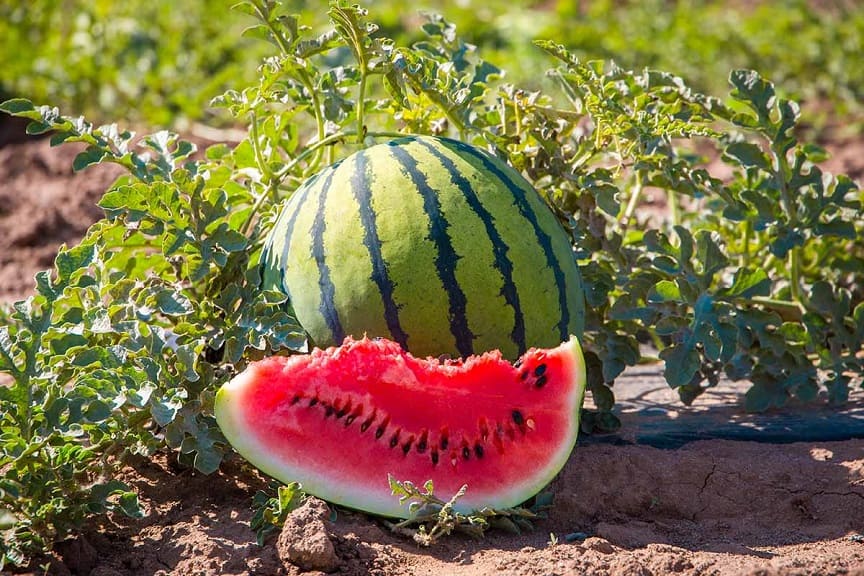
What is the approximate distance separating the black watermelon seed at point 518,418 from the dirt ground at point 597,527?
21cm

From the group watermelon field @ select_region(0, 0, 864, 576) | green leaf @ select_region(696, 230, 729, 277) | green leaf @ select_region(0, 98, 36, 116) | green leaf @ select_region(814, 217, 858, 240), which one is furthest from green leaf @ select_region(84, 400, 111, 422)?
green leaf @ select_region(814, 217, 858, 240)

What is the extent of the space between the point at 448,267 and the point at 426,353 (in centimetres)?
23

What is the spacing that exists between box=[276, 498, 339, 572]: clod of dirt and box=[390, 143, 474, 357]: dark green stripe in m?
0.57

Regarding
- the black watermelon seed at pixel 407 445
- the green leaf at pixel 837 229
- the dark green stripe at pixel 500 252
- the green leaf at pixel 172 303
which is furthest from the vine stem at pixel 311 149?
the green leaf at pixel 837 229

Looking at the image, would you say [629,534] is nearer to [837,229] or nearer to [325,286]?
[325,286]

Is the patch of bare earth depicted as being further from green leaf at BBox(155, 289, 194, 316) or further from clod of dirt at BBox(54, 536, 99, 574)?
green leaf at BBox(155, 289, 194, 316)

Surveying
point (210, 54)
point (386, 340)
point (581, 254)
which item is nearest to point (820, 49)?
point (210, 54)

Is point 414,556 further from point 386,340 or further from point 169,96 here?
point 169,96

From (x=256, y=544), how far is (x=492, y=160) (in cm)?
118

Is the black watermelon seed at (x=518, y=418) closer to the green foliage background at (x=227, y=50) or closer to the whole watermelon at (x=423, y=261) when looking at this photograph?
the whole watermelon at (x=423, y=261)

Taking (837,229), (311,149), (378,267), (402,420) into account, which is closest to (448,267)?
(378,267)

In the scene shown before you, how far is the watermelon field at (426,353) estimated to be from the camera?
8.23 feet

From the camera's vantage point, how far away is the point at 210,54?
7.00 metres

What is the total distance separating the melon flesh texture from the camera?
262 cm
